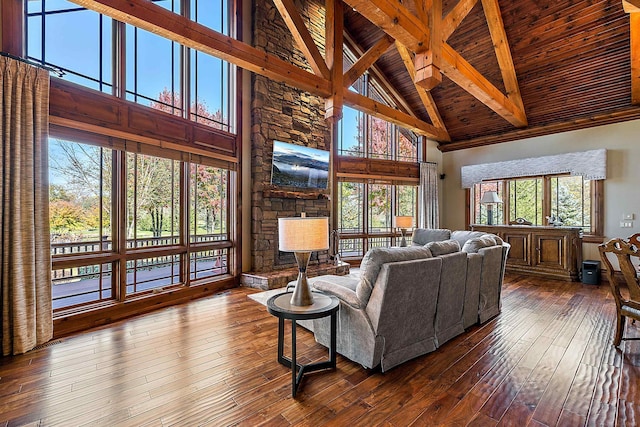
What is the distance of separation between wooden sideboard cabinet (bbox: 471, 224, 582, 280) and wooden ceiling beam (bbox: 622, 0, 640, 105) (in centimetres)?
249

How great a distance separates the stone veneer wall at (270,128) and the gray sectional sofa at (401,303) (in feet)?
7.91

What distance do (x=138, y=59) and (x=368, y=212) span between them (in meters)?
5.32

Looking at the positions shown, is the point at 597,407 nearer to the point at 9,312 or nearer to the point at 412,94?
the point at 9,312

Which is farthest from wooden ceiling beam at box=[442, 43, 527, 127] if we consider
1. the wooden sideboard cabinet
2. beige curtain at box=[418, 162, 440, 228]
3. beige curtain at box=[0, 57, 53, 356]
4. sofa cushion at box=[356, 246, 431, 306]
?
beige curtain at box=[0, 57, 53, 356]

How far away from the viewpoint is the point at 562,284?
5.46m

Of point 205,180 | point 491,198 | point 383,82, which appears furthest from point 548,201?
point 205,180

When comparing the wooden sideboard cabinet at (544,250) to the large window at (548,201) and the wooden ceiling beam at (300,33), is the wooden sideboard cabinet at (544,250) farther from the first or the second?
the wooden ceiling beam at (300,33)

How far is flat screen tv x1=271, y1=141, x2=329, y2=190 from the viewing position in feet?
17.8

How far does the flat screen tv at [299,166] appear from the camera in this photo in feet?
17.8

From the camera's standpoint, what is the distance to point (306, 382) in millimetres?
2268

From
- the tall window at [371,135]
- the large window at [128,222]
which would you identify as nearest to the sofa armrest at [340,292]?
the large window at [128,222]

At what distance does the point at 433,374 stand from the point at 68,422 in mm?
2485

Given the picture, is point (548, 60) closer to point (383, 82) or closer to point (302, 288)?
point (383, 82)

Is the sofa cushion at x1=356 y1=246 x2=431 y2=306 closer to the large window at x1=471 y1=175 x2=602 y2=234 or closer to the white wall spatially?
the large window at x1=471 y1=175 x2=602 y2=234
